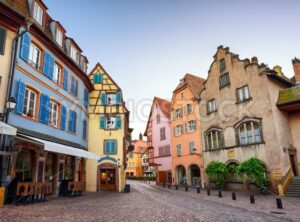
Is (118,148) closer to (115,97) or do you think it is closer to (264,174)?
(115,97)

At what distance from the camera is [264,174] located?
59.8 feet

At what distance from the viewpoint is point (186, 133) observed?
28.6m

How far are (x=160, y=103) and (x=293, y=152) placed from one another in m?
21.5

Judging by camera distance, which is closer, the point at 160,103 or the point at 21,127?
the point at 21,127

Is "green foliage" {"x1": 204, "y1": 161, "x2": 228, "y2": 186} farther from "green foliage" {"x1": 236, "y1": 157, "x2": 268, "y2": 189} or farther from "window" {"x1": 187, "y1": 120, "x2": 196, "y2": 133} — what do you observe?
"window" {"x1": 187, "y1": 120, "x2": 196, "y2": 133}

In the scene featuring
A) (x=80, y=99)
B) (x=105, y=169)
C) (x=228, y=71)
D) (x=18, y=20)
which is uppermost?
(x=228, y=71)

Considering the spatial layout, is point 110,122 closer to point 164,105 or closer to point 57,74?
point 57,74

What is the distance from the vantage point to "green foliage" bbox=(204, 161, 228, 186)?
20.9 meters

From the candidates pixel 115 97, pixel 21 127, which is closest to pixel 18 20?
pixel 21 127

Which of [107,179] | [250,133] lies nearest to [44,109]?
[107,179]

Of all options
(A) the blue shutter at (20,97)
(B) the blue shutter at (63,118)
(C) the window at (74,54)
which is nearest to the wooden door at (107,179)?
(B) the blue shutter at (63,118)

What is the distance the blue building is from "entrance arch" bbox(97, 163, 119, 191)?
8.38 feet

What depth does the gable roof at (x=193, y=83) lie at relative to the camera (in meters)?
28.7

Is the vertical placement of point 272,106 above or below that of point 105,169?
above
